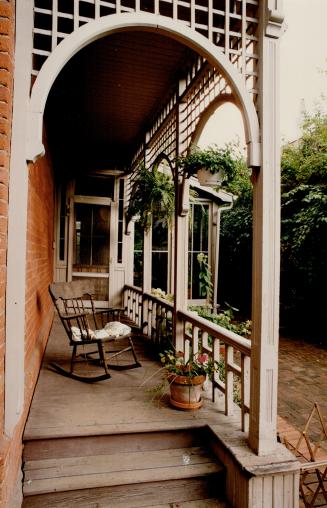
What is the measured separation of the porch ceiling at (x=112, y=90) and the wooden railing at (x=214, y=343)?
2518mm

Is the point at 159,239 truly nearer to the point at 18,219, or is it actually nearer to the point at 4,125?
the point at 18,219

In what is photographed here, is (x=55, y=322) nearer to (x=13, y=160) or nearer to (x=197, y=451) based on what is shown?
(x=197, y=451)

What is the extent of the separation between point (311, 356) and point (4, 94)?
6383 mm

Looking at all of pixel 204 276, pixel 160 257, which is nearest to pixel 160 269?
pixel 160 257

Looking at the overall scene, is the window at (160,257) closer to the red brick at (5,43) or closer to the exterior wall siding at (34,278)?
the exterior wall siding at (34,278)

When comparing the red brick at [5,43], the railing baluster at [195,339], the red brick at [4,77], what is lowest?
the railing baluster at [195,339]

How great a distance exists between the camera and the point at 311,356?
6.43m

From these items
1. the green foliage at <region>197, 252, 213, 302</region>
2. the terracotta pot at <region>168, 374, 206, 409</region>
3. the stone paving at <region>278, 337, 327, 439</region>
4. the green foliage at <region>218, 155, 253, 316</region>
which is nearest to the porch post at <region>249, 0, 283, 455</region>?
the terracotta pot at <region>168, 374, 206, 409</region>

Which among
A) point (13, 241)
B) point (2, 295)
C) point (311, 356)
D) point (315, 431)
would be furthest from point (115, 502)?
point (311, 356)

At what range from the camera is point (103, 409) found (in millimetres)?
2725

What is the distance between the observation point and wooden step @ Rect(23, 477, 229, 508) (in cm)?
210

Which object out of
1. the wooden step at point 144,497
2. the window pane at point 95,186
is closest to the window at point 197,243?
the window pane at point 95,186

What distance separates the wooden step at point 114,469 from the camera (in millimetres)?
2135

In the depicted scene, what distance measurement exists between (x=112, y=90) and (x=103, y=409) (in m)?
3.42
